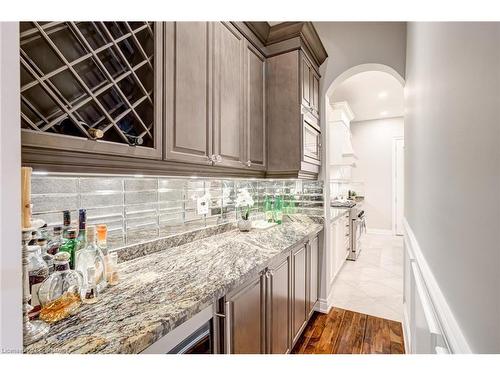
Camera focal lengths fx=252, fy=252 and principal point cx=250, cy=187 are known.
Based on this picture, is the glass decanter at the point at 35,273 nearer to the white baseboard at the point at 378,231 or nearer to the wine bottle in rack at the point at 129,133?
the wine bottle in rack at the point at 129,133

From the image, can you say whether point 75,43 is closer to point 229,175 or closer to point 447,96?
point 229,175

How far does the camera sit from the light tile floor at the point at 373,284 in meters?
2.68

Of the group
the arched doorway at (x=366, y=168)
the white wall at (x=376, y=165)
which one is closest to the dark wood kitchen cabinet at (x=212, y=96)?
the arched doorway at (x=366, y=168)

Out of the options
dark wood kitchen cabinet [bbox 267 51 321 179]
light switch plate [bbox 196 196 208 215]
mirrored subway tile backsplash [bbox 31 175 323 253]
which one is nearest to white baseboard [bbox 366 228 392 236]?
dark wood kitchen cabinet [bbox 267 51 321 179]

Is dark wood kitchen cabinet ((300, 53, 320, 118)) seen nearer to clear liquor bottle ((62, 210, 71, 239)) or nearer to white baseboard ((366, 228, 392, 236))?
clear liquor bottle ((62, 210, 71, 239))

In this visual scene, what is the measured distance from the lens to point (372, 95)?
456cm

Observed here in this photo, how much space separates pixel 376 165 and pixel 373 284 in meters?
3.94

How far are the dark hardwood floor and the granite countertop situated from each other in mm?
984

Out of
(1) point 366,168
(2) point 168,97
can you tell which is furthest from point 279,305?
(1) point 366,168

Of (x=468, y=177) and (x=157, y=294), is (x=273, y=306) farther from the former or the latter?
(x=468, y=177)

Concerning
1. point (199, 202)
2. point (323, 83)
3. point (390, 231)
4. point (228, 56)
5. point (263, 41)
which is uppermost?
point (263, 41)

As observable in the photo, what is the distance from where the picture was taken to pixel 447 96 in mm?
744
